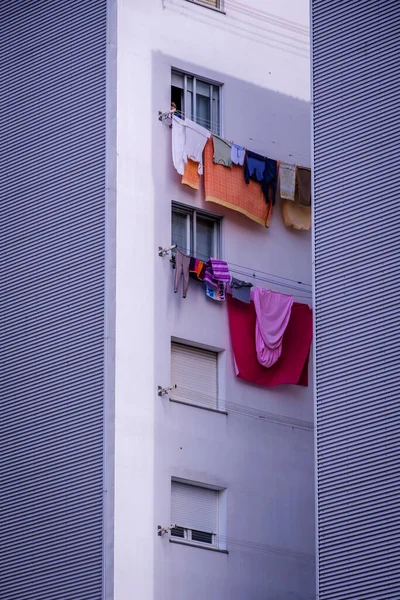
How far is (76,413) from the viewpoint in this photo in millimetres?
40562

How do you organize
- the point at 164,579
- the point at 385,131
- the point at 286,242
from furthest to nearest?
the point at 286,242
the point at 164,579
the point at 385,131

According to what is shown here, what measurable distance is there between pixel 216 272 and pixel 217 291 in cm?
52

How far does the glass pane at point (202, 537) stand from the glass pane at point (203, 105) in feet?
35.1

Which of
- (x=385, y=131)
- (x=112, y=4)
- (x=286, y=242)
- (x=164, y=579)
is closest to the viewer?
(x=385, y=131)

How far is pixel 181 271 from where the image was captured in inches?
1678

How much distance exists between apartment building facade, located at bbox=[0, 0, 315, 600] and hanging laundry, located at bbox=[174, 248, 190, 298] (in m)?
0.26

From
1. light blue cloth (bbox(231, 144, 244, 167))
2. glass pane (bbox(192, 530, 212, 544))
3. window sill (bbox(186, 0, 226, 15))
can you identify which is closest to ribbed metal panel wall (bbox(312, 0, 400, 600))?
glass pane (bbox(192, 530, 212, 544))

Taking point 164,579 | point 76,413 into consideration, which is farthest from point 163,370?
point 164,579

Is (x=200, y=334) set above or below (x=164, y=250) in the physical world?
below

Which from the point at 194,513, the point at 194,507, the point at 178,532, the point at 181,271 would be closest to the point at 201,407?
the point at 194,507

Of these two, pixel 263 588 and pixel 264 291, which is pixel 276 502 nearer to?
pixel 263 588

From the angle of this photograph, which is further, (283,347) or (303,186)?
(303,186)

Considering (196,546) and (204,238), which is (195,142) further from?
(196,546)

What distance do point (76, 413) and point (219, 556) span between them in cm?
495
